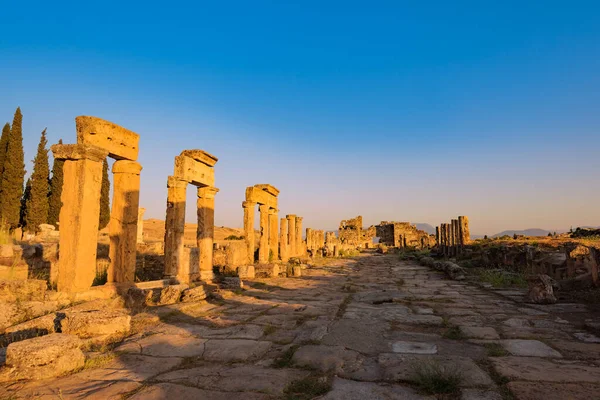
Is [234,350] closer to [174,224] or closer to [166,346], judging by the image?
[166,346]

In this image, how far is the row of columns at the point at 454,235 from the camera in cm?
2011

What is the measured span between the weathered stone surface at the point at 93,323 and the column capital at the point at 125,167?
3.99 m

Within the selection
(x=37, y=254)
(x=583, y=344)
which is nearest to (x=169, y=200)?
(x=37, y=254)

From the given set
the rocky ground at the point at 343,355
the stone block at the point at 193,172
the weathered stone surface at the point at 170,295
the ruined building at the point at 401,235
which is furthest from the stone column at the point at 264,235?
the ruined building at the point at 401,235

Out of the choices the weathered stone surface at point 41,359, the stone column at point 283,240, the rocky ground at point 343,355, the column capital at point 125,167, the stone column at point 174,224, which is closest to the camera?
the rocky ground at point 343,355

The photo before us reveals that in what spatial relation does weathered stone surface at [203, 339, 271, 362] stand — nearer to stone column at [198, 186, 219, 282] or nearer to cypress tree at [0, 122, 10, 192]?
stone column at [198, 186, 219, 282]

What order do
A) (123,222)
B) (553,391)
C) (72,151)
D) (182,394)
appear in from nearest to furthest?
(553,391), (182,394), (72,151), (123,222)

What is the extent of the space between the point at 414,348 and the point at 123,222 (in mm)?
6636

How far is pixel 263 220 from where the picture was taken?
16.3 meters

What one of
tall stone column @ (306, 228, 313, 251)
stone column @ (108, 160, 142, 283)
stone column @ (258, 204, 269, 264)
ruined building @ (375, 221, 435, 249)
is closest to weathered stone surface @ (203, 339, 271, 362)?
stone column @ (108, 160, 142, 283)

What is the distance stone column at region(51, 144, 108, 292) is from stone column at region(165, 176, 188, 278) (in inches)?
Result: 94.3

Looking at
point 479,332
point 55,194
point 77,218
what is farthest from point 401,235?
point 77,218

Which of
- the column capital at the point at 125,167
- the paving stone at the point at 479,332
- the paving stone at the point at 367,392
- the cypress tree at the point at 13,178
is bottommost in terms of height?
the paving stone at the point at 479,332

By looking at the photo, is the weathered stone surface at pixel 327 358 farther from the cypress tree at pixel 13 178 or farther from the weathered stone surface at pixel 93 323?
the cypress tree at pixel 13 178
